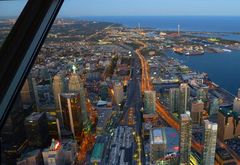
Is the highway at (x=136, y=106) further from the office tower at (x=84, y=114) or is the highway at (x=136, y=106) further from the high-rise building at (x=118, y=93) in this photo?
the office tower at (x=84, y=114)

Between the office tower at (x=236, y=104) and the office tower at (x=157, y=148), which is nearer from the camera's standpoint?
the office tower at (x=157, y=148)

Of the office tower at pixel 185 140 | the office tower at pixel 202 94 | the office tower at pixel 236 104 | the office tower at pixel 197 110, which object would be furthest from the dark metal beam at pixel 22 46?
the office tower at pixel 202 94

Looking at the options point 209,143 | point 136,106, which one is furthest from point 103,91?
point 209,143

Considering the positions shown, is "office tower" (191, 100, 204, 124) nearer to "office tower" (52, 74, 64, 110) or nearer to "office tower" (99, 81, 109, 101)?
"office tower" (99, 81, 109, 101)

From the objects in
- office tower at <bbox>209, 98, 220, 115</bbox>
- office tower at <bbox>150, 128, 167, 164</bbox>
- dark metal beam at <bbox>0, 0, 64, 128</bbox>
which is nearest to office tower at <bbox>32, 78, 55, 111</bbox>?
office tower at <bbox>150, 128, 167, 164</bbox>

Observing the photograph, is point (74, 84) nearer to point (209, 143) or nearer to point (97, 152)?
point (97, 152)

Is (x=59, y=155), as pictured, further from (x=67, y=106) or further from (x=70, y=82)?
(x=70, y=82)
